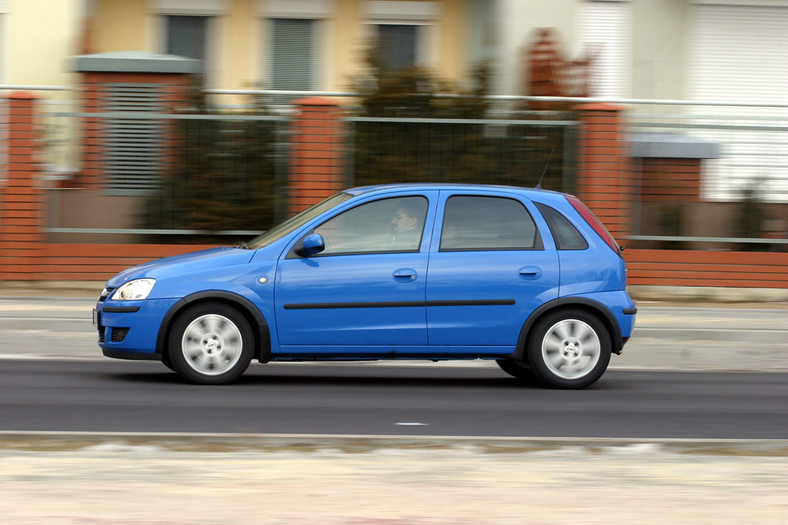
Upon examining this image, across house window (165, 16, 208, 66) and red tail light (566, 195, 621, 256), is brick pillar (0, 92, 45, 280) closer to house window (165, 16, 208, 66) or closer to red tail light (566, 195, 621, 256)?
house window (165, 16, 208, 66)

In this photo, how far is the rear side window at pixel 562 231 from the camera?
Result: 9.55m

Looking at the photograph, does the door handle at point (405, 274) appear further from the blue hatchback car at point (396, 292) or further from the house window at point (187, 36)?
the house window at point (187, 36)

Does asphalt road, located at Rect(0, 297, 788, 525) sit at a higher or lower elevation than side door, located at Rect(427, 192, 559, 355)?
lower

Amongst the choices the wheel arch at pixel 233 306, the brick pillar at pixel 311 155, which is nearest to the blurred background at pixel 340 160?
the brick pillar at pixel 311 155

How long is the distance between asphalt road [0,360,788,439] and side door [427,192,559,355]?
1.56 ft

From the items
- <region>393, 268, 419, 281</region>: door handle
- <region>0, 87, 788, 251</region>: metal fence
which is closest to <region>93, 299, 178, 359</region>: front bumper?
<region>393, 268, 419, 281</region>: door handle

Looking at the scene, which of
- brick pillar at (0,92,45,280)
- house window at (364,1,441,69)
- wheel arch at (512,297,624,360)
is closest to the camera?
wheel arch at (512,297,624,360)

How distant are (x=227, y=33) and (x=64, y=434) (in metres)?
13.4

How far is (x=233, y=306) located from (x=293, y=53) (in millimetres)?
11174

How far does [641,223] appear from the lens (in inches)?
604

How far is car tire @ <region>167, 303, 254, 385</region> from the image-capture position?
908 centimetres

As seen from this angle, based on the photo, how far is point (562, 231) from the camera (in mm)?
9578

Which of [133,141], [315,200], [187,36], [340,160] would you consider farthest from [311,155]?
[187,36]

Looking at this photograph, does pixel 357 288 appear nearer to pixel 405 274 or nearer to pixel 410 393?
pixel 405 274
